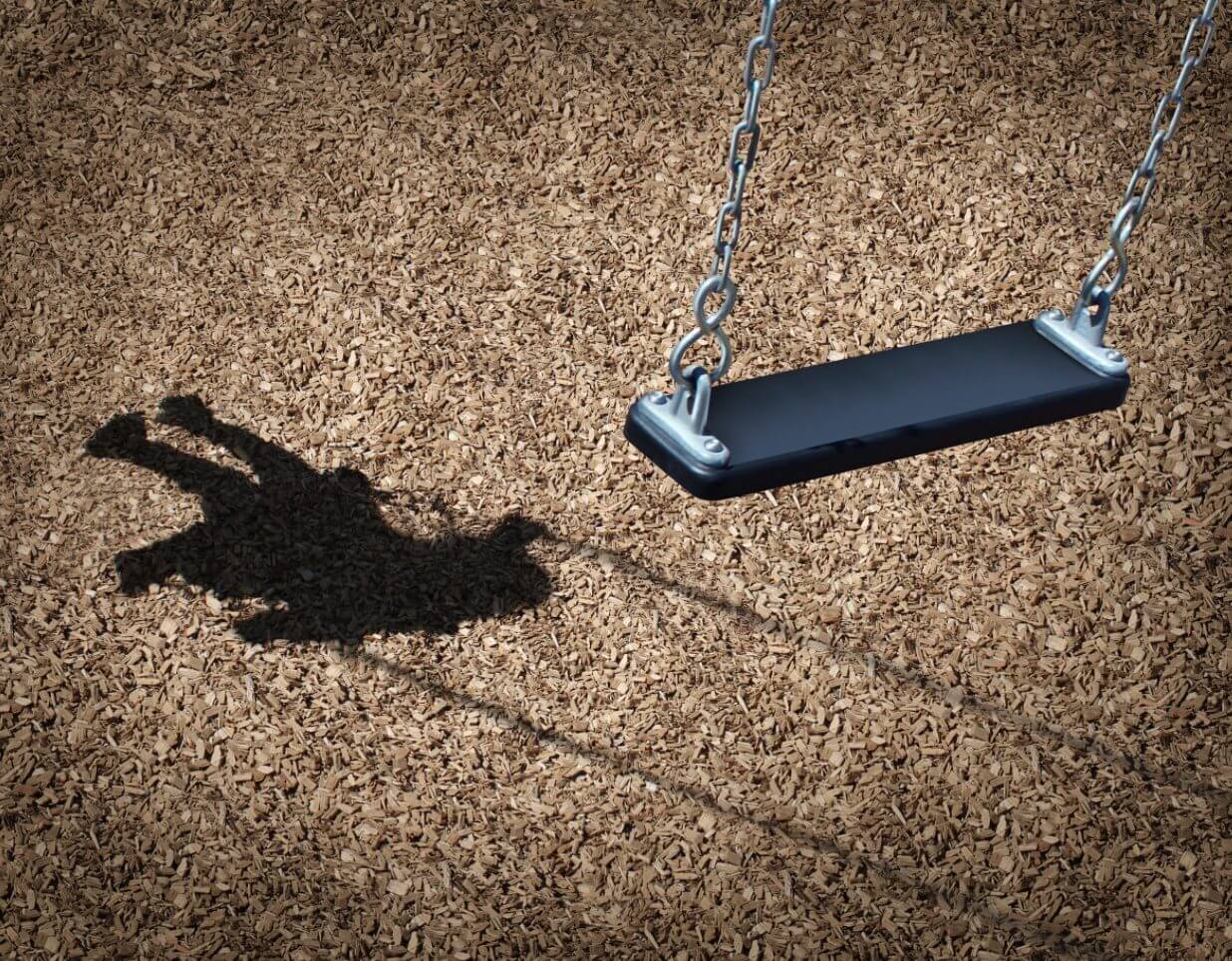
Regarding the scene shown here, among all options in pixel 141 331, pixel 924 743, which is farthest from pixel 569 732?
pixel 141 331

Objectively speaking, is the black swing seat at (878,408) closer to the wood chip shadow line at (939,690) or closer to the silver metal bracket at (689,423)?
the silver metal bracket at (689,423)

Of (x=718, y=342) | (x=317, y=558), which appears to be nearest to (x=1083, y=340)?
(x=718, y=342)

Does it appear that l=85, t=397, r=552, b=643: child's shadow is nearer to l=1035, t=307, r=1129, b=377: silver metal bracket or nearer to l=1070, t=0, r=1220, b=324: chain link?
l=1035, t=307, r=1129, b=377: silver metal bracket

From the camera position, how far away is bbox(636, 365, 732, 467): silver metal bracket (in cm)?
254

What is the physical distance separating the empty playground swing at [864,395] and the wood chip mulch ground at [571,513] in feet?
7.10

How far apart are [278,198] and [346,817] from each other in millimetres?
3004

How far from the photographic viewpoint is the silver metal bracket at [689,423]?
2537mm

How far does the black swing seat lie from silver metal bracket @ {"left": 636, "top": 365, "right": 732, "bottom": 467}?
1cm

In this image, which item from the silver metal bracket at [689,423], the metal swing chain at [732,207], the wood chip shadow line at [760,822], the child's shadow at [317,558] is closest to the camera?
the metal swing chain at [732,207]

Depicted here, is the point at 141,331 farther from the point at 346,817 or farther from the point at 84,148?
the point at 346,817

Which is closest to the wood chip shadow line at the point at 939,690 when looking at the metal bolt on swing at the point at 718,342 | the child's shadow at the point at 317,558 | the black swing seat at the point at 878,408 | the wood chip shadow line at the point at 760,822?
the child's shadow at the point at 317,558

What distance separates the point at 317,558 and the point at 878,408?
9.82 ft

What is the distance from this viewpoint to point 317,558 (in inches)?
198

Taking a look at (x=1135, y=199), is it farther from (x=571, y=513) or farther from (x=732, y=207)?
(x=571, y=513)
